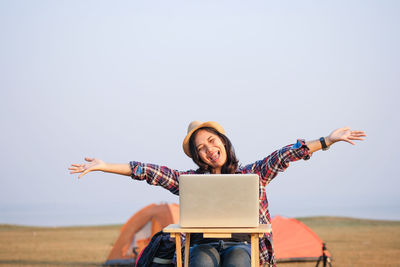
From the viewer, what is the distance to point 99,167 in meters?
4.60

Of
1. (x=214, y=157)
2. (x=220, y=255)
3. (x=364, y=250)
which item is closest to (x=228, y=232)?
(x=220, y=255)

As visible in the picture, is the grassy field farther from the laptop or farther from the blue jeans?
the laptop

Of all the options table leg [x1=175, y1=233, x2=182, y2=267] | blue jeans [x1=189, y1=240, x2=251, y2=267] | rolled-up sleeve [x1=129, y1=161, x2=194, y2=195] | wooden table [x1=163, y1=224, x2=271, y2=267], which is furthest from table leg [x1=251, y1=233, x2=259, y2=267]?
rolled-up sleeve [x1=129, y1=161, x2=194, y2=195]

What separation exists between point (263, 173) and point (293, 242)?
316 inches

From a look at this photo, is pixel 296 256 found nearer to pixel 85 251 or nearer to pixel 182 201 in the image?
pixel 85 251

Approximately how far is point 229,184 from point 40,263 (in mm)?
10086

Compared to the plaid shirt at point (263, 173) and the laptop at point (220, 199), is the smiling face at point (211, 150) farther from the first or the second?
the laptop at point (220, 199)

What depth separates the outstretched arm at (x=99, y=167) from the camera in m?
4.51

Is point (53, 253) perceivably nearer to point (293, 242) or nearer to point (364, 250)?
point (293, 242)

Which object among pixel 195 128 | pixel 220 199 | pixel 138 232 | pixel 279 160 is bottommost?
pixel 138 232

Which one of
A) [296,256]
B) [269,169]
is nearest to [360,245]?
[296,256]

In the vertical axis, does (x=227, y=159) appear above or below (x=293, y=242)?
above

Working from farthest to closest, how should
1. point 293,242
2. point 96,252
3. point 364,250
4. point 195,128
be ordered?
point 96,252
point 364,250
point 293,242
point 195,128

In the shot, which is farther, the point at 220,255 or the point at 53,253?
the point at 53,253
